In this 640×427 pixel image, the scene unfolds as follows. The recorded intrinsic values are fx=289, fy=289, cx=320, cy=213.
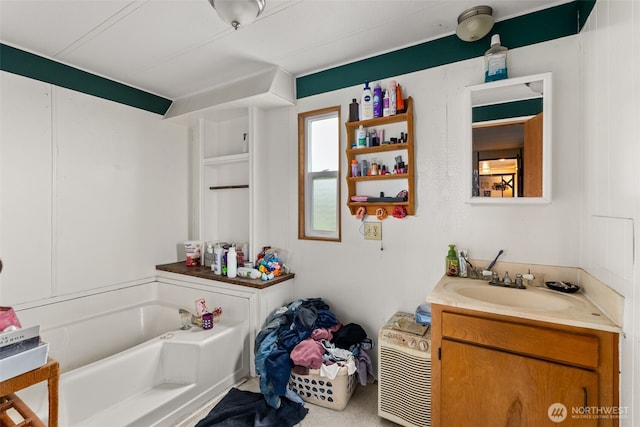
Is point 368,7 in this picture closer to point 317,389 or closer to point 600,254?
point 600,254

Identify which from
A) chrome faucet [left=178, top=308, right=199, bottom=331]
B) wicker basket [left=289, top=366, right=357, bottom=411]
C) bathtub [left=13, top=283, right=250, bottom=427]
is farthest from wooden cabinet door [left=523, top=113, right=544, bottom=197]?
chrome faucet [left=178, top=308, right=199, bottom=331]

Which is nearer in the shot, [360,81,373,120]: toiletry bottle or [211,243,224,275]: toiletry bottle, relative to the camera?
[360,81,373,120]: toiletry bottle

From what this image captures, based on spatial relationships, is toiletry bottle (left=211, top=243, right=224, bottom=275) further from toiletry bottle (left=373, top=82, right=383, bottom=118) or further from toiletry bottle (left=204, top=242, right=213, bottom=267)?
toiletry bottle (left=373, top=82, right=383, bottom=118)

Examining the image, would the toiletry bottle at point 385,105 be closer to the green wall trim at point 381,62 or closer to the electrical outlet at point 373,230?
the green wall trim at point 381,62

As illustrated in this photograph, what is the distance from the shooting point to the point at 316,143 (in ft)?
7.91

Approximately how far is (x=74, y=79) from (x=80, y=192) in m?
0.87

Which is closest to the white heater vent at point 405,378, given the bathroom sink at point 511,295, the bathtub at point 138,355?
the bathroom sink at point 511,295

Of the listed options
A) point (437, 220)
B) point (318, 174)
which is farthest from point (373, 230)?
point (318, 174)

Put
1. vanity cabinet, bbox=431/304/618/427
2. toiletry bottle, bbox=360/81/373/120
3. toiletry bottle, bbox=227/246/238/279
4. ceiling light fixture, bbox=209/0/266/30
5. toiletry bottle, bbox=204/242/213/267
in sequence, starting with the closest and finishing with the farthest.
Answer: vanity cabinet, bbox=431/304/618/427 → ceiling light fixture, bbox=209/0/266/30 → toiletry bottle, bbox=360/81/373/120 → toiletry bottle, bbox=227/246/238/279 → toiletry bottle, bbox=204/242/213/267

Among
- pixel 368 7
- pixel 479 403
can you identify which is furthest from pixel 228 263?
pixel 368 7

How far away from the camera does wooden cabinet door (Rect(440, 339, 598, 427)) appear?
111cm

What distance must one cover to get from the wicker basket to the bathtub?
531 millimetres

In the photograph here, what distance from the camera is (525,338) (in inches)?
46.7

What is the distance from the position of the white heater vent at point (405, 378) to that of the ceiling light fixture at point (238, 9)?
1.81 meters
